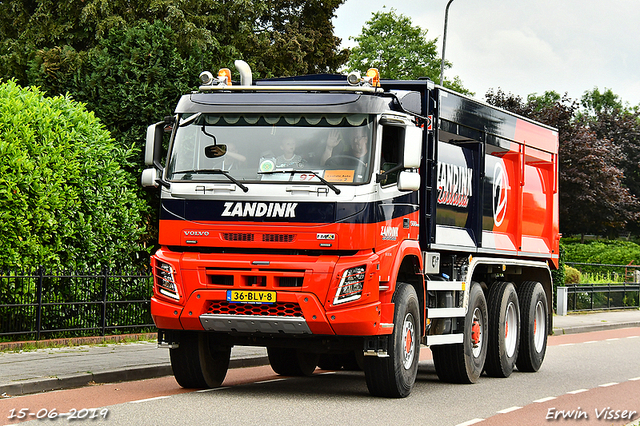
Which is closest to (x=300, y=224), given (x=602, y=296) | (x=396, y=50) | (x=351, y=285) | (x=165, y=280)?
(x=351, y=285)

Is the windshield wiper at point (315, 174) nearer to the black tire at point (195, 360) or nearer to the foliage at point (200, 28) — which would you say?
the black tire at point (195, 360)

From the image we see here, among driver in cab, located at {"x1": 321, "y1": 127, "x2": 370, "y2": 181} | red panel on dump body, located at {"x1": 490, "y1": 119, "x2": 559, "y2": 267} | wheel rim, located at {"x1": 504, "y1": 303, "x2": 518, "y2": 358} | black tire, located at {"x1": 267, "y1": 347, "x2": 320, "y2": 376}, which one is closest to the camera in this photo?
driver in cab, located at {"x1": 321, "y1": 127, "x2": 370, "y2": 181}

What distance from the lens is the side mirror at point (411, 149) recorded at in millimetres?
9734

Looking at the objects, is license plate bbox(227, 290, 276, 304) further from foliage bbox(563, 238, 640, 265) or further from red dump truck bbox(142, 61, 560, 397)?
foliage bbox(563, 238, 640, 265)

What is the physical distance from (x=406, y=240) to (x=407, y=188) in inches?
31.5

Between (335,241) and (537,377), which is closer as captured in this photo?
(335,241)

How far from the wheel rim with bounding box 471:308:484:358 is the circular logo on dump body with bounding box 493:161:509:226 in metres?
1.38

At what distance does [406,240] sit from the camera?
10.5m

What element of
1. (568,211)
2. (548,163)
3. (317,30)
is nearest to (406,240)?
(548,163)

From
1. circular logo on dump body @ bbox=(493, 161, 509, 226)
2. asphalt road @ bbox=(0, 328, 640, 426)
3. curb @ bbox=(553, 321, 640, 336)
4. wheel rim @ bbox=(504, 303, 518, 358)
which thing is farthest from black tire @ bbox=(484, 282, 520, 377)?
curb @ bbox=(553, 321, 640, 336)

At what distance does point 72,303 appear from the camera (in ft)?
49.6

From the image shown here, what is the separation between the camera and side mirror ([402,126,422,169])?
9.73 m

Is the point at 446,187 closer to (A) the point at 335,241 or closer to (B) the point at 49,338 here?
(A) the point at 335,241

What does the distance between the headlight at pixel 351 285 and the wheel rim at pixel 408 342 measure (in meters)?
1.03
